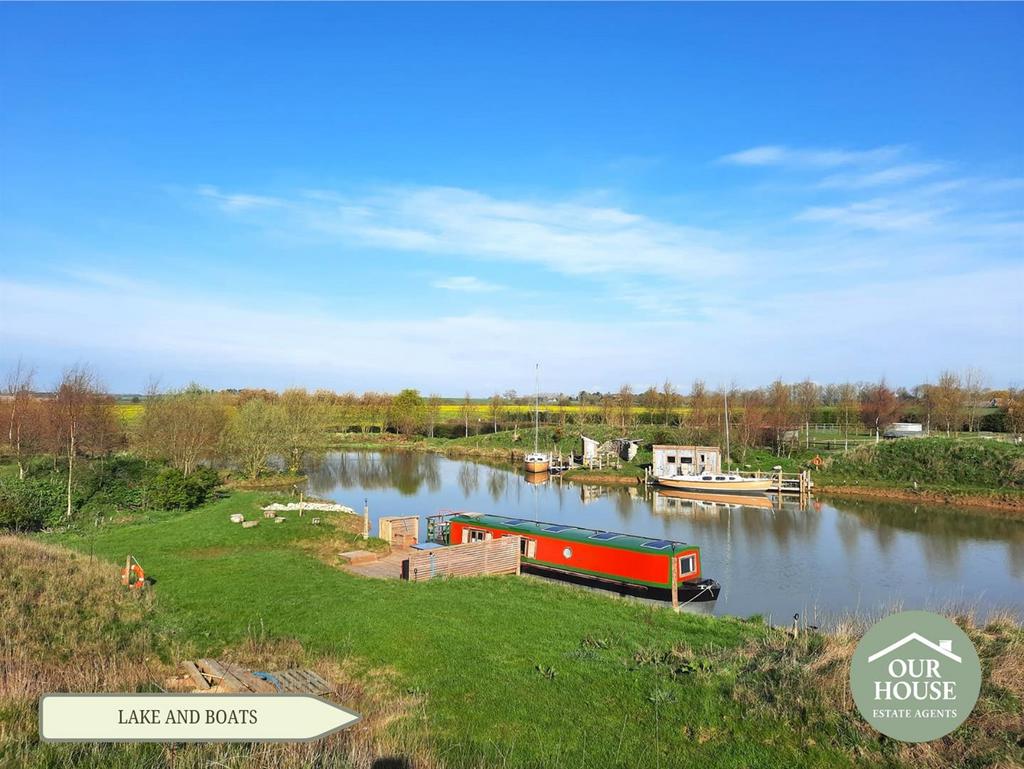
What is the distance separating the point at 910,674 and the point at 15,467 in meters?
38.8

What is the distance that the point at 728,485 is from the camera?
138ft

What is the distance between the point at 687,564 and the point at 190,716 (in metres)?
16.9

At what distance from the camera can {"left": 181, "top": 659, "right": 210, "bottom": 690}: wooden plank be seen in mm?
8773

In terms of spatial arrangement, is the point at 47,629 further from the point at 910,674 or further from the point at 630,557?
the point at 630,557

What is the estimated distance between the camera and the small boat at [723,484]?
41.6 metres

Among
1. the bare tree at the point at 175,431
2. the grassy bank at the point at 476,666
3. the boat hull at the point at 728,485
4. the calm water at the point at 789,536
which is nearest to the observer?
the grassy bank at the point at 476,666

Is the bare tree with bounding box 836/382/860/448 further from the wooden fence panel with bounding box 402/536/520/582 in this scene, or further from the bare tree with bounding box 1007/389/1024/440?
the wooden fence panel with bounding box 402/536/520/582

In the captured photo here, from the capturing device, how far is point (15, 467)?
106ft

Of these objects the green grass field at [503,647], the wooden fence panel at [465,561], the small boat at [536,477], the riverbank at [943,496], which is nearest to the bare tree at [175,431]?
the green grass field at [503,647]

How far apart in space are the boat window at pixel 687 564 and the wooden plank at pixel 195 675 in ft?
41.7

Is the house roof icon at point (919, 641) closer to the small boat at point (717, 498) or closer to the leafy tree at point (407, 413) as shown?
the small boat at point (717, 498)

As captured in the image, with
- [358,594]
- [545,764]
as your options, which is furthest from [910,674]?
[358,594]

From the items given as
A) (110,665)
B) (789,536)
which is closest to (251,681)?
(110,665)

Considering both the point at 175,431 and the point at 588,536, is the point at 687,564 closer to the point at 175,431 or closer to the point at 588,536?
the point at 588,536
